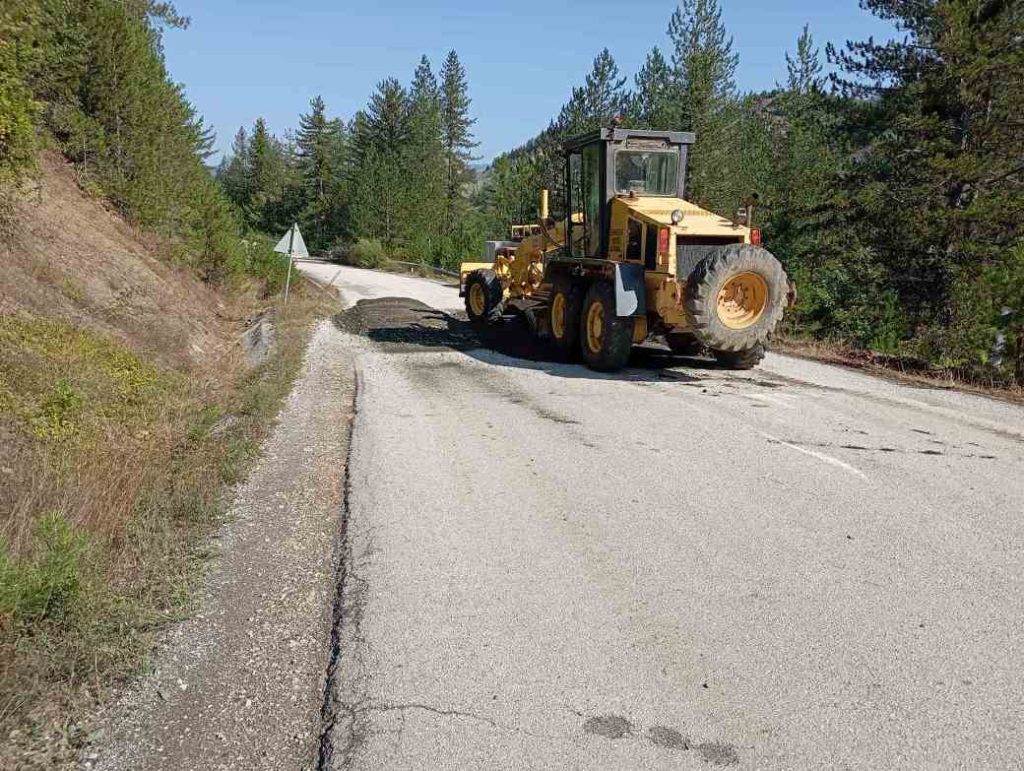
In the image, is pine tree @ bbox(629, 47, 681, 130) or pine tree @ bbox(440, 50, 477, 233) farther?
pine tree @ bbox(440, 50, 477, 233)

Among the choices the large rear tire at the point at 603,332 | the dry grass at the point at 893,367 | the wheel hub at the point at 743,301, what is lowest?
the dry grass at the point at 893,367

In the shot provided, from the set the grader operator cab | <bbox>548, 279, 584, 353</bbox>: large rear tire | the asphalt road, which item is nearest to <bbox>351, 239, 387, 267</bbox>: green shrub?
the grader operator cab

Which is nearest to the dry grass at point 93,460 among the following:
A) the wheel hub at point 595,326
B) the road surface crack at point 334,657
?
the road surface crack at point 334,657

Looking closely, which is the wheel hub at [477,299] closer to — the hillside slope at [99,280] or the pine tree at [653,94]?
the hillside slope at [99,280]

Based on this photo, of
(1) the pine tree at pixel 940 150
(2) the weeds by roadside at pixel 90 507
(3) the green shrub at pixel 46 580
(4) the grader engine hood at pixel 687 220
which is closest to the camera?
(2) the weeds by roadside at pixel 90 507

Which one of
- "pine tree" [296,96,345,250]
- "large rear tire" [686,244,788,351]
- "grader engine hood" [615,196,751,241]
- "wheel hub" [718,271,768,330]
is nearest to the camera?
"large rear tire" [686,244,788,351]

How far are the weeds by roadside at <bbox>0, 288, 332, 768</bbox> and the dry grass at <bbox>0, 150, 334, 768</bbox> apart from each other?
0.01m

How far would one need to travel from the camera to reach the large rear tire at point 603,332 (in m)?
10.9

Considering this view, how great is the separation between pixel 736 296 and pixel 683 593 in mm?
6649

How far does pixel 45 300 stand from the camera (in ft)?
33.7

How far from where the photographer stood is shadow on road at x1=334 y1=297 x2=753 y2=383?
37.8 ft

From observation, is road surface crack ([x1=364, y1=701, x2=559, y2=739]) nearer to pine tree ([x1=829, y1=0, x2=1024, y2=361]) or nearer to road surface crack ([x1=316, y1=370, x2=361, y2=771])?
road surface crack ([x1=316, y1=370, x2=361, y2=771])

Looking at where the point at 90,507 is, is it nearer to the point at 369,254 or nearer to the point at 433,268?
the point at 433,268

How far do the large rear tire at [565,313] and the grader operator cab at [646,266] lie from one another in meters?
0.02
